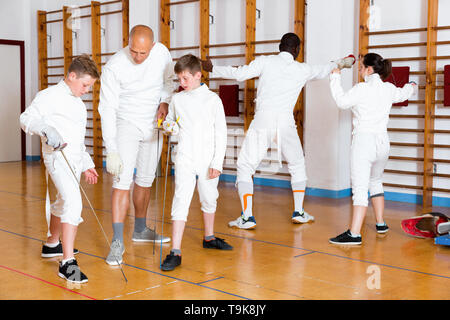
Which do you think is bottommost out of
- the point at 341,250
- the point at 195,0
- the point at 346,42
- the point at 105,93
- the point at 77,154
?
the point at 341,250

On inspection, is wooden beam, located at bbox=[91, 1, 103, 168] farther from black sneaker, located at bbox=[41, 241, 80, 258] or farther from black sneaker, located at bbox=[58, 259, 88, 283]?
black sneaker, located at bbox=[58, 259, 88, 283]

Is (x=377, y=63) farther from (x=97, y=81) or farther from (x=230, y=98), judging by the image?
(x=97, y=81)

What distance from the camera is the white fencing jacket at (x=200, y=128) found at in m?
3.23

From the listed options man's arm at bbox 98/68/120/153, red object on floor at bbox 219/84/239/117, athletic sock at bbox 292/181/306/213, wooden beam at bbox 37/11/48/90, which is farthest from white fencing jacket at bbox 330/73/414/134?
wooden beam at bbox 37/11/48/90

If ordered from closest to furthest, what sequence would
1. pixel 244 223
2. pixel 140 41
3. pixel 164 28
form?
pixel 140 41, pixel 244 223, pixel 164 28

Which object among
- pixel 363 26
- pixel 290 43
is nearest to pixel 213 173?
pixel 290 43

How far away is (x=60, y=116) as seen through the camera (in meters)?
2.90

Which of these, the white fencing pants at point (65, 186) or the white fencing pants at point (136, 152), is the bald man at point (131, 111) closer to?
the white fencing pants at point (136, 152)

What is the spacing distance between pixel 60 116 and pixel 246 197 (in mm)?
1857
